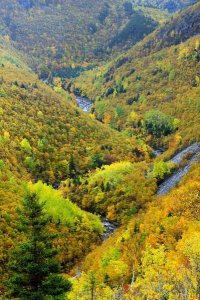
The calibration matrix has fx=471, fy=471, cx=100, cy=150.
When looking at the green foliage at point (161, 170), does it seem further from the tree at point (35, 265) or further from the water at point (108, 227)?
the tree at point (35, 265)

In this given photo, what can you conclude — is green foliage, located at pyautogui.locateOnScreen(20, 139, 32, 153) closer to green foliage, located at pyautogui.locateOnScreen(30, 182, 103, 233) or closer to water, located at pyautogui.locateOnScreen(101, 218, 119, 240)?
green foliage, located at pyautogui.locateOnScreen(30, 182, 103, 233)

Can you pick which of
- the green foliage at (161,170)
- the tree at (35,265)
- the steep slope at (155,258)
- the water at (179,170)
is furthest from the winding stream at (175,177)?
the tree at (35,265)

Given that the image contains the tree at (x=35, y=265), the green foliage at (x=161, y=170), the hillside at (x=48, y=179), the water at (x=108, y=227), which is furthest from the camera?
the green foliage at (x=161, y=170)

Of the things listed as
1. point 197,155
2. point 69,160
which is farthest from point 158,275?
point 69,160

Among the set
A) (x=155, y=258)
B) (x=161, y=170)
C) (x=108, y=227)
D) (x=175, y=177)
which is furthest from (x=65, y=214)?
(x=155, y=258)

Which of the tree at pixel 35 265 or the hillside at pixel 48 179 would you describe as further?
the hillside at pixel 48 179

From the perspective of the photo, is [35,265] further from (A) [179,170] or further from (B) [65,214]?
(A) [179,170]

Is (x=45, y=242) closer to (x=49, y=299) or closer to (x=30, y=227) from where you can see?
(x=30, y=227)
